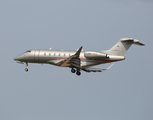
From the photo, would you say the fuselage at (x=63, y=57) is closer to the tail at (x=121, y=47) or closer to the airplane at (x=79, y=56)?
the airplane at (x=79, y=56)

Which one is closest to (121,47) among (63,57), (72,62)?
(72,62)

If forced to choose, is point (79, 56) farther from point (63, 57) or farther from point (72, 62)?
point (63, 57)

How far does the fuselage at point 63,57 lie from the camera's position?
61531 mm

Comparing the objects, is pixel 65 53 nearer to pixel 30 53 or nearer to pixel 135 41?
pixel 30 53

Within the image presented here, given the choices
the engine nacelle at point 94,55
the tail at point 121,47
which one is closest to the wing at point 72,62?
the engine nacelle at point 94,55

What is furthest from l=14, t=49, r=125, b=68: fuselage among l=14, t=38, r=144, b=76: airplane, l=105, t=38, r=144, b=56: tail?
l=105, t=38, r=144, b=56: tail

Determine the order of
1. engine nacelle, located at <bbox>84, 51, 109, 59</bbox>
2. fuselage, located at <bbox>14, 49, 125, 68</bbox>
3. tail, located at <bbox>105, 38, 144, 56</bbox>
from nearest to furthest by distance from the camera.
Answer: engine nacelle, located at <bbox>84, 51, 109, 59</bbox>
fuselage, located at <bbox>14, 49, 125, 68</bbox>
tail, located at <bbox>105, 38, 144, 56</bbox>

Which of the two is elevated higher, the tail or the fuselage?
the tail

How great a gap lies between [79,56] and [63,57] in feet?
9.04

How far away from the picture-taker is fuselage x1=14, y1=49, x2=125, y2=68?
2422 inches

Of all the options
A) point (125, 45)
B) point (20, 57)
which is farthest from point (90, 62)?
point (20, 57)

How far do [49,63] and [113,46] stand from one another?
11295mm

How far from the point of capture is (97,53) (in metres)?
61.4

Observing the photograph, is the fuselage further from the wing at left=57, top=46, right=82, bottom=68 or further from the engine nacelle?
the wing at left=57, top=46, right=82, bottom=68
